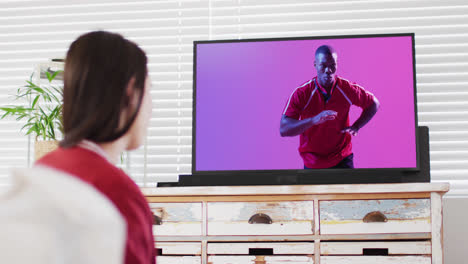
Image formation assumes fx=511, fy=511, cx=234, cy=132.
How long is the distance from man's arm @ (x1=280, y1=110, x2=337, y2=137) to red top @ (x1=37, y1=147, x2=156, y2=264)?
181 cm

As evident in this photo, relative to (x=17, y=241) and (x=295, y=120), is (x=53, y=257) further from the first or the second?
(x=295, y=120)

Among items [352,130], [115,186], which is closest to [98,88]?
[115,186]

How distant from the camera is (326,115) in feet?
7.98

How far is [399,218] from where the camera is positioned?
6.88 ft

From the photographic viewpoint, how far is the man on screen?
2.41 m

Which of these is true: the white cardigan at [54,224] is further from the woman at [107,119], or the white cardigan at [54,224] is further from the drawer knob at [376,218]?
the drawer knob at [376,218]

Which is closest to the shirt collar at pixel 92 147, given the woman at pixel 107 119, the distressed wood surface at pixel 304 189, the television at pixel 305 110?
the woman at pixel 107 119

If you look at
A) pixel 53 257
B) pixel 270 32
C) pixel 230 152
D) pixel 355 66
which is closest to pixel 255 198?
pixel 230 152

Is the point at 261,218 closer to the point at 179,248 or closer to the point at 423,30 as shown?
the point at 179,248

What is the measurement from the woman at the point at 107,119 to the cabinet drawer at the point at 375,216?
1456mm

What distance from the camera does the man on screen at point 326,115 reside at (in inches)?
94.8

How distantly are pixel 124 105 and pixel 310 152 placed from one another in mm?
1776

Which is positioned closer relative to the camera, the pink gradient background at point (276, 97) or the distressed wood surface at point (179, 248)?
the distressed wood surface at point (179, 248)

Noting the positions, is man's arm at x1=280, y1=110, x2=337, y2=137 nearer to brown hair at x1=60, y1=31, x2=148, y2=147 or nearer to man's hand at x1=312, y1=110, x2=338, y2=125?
man's hand at x1=312, y1=110, x2=338, y2=125
